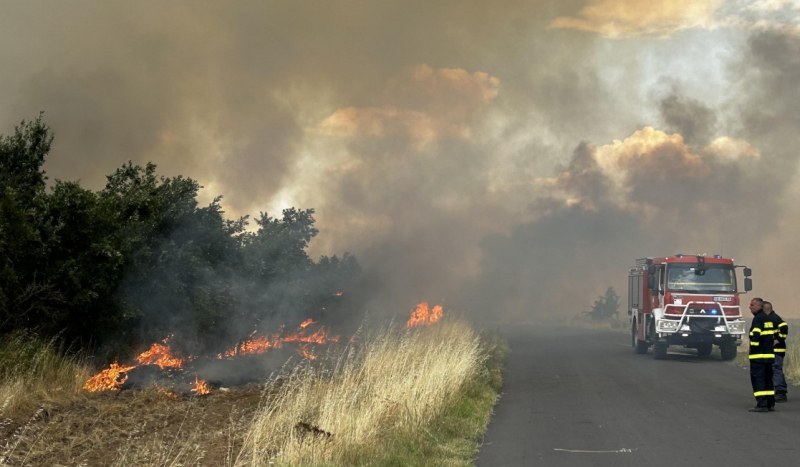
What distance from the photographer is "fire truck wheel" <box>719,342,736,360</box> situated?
26.4m

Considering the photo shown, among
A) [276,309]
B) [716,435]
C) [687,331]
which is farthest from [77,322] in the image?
[687,331]

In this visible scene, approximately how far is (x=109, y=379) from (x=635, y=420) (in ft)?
32.5

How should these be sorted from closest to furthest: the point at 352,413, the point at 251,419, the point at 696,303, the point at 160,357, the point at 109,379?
the point at 352,413
the point at 251,419
the point at 109,379
the point at 160,357
the point at 696,303

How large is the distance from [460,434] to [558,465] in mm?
2299

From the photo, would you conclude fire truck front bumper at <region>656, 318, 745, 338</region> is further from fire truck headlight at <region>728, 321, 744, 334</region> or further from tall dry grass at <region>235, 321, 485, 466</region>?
tall dry grass at <region>235, 321, 485, 466</region>

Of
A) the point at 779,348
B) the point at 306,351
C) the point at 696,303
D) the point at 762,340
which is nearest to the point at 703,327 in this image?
the point at 696,303

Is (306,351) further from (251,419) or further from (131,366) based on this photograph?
(251,419)

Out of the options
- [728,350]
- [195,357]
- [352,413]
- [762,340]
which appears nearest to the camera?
[352,413]

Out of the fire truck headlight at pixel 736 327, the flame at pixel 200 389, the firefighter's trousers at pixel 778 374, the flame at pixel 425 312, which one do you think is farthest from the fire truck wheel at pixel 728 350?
the flame at pixel 200 389

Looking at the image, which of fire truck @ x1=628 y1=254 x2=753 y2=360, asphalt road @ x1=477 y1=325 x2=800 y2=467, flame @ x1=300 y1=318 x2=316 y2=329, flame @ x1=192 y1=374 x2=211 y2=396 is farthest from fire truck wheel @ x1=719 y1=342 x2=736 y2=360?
flame @ x1=192 y1=374 x2=211 y2=396

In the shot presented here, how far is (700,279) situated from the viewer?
85.7 ft

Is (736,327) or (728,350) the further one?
(728,350)

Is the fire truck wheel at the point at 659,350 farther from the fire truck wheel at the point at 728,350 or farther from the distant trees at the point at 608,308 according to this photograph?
the distant trees at the point at 608,308

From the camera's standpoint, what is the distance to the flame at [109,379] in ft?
51.2
